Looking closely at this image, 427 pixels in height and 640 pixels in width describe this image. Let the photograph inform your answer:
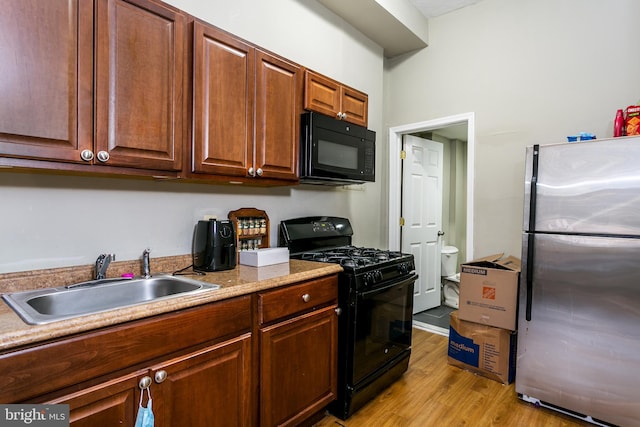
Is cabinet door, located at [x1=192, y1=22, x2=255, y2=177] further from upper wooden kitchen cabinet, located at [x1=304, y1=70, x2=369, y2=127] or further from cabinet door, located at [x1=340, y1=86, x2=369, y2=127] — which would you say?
cabinet door, located at [x1=340, y1=86, x2=369, y2=127]

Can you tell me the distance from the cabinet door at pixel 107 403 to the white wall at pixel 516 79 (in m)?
2.71

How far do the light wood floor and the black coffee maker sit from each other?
3.50ft

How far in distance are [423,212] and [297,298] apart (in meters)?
2.46

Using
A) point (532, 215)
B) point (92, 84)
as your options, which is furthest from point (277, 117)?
point (532, 215)

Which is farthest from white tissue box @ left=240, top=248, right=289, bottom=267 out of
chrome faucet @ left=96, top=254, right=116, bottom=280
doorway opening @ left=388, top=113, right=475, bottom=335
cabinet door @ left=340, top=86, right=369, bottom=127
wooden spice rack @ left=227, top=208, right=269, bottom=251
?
doorway opening @ left=388, top=113, right=475, bottom=335

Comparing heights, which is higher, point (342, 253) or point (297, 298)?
point (342, 253)

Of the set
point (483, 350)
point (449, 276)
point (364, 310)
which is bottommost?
point (483, 350)

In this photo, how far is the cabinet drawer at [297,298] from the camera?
5.11 ft

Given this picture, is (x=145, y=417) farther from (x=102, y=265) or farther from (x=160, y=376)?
(x=102, y=265)

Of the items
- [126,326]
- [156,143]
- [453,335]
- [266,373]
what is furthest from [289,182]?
[453,335]

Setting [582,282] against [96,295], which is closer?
[96,295]

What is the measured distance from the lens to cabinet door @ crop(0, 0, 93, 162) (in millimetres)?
1112

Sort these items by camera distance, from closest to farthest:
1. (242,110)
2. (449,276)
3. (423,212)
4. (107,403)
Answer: (107,403) < (242,110) < (423,212) < (449,276)

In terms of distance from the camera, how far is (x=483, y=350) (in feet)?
8.17
